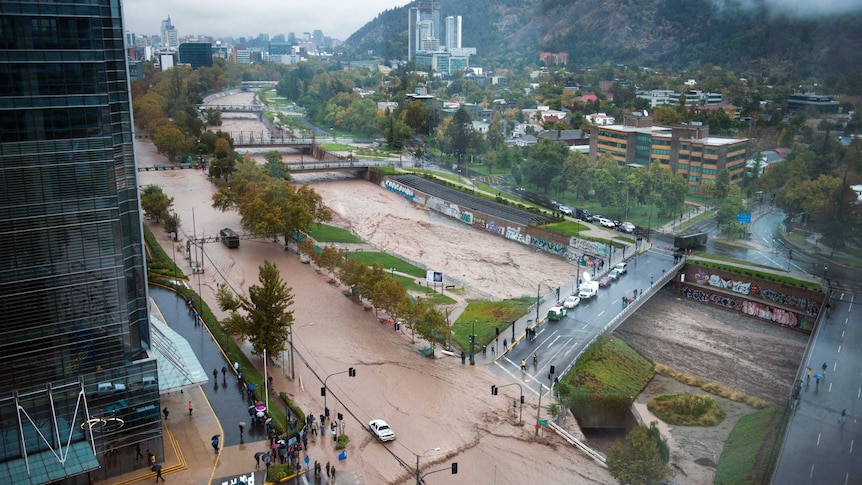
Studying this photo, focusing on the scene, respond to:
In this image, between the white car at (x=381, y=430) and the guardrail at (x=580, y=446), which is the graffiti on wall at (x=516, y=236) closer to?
the guardrail at (x=580, y=446)

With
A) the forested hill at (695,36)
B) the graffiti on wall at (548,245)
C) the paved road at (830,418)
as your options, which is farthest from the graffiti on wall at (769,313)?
the forested hill at (695,36)

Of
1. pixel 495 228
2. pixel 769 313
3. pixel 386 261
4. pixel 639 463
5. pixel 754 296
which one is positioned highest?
pixel 639 463

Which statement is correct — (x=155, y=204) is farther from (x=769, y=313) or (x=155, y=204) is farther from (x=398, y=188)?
(x=769, y=313)

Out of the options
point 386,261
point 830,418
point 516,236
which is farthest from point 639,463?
point 516,236

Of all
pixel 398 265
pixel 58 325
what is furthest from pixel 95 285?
pixel 398 265

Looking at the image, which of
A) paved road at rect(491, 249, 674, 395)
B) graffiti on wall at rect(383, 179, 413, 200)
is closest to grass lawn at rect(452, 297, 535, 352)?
paved road at rect(491, 249, 674, 395)

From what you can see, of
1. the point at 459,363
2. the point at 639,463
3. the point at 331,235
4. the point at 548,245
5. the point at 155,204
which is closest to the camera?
the point at 639,463
